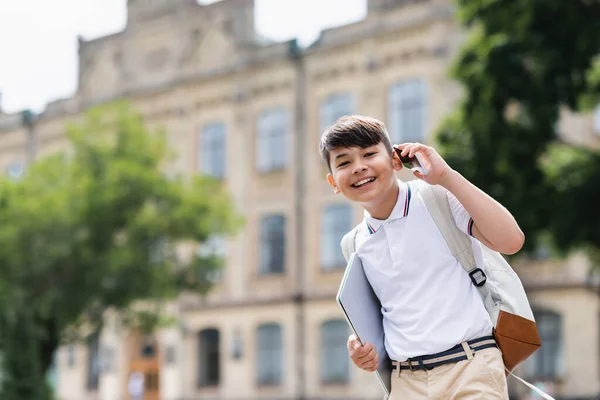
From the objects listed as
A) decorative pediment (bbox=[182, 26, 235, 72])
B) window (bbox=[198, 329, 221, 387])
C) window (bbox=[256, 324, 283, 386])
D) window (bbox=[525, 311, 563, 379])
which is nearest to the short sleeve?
window (bbox=[525, 311, 563, 379])

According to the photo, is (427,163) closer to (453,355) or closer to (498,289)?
(498,289)

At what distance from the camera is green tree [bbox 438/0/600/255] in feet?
44.8

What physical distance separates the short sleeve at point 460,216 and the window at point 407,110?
21824 mm

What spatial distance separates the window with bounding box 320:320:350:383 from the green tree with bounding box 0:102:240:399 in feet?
14.1

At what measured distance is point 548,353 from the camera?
22.5 meters

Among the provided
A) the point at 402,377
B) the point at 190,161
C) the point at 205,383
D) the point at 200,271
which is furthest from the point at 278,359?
the point at 402,377

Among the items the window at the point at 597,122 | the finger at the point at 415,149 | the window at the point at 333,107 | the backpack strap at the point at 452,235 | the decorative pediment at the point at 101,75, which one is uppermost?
the decorative pediment at the point at 101,75

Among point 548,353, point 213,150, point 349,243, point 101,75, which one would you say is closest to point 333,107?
point 213,150

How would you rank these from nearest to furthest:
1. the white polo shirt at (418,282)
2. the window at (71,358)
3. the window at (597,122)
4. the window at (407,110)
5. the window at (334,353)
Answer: the white polo shirt at (418,282), the window at (597,122), the window at (407,110), the window at (334,353), the window at (71,358)

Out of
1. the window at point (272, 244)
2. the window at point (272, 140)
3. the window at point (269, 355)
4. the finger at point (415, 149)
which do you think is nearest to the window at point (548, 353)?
the window at point (269, 355)

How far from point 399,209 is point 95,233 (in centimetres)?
1927

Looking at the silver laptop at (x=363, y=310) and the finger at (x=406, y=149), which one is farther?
the silver laptop at (x=363, y=310)

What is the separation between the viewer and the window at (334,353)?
25516 millimetres

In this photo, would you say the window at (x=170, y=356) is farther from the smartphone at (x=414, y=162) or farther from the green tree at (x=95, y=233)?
the smartphone at (x=414, y=162)
